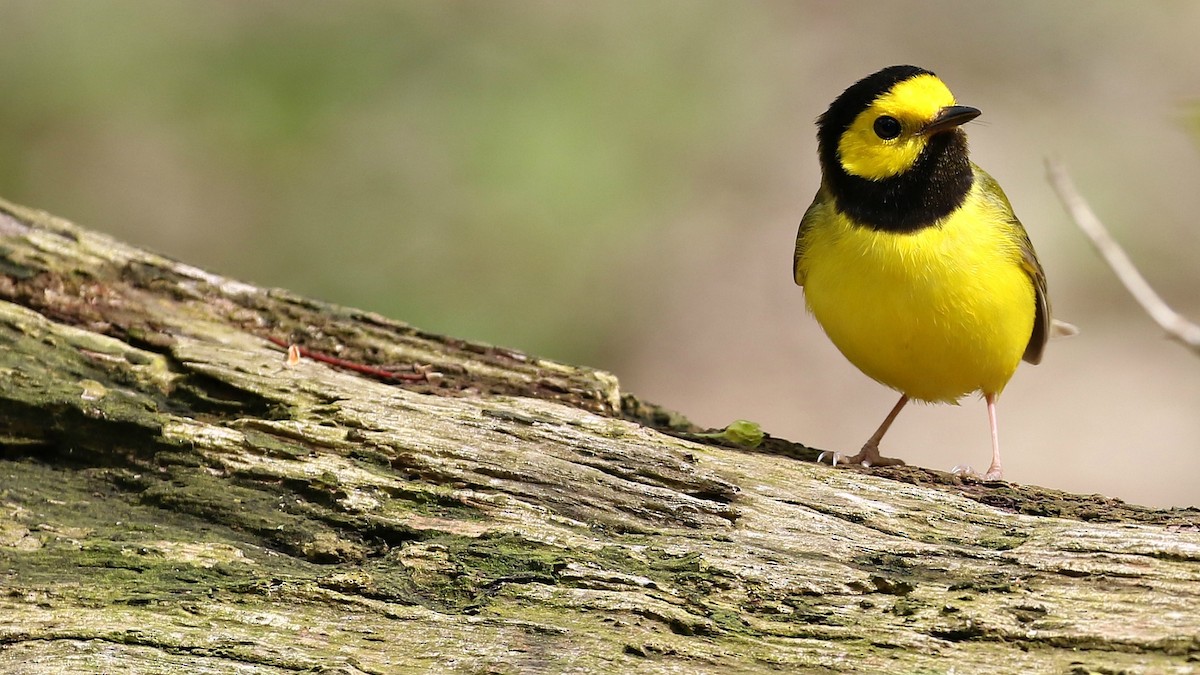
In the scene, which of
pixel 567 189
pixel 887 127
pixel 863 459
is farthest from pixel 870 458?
pixel 567 189

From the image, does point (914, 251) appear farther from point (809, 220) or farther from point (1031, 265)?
point (1031, 265)

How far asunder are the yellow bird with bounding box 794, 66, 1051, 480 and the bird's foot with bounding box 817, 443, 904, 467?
0.02m

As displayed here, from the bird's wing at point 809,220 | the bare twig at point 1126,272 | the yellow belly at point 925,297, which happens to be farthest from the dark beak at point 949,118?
the bare twig at point 1126,272

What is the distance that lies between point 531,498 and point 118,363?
59.7 inches

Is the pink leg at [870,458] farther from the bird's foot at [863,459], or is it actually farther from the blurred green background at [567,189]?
the blurred green background at [567,189]

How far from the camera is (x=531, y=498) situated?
3604 millimetres

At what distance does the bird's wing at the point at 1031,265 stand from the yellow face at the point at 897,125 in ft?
1.35

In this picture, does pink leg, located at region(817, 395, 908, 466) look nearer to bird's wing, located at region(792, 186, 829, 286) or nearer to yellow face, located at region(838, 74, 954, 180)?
bird's wing, located at region(792, 186, 829, 286)

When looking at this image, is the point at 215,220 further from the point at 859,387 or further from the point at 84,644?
the point at 84,644

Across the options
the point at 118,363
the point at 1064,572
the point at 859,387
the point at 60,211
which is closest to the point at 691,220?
the point at 859,387

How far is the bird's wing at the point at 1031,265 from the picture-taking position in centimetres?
459

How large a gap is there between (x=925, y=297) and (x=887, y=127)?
0.70 meters

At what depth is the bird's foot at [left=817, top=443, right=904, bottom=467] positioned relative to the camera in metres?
4.24

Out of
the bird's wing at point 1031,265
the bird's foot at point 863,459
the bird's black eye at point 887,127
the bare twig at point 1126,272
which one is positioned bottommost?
the bird's foot at point 863,459
